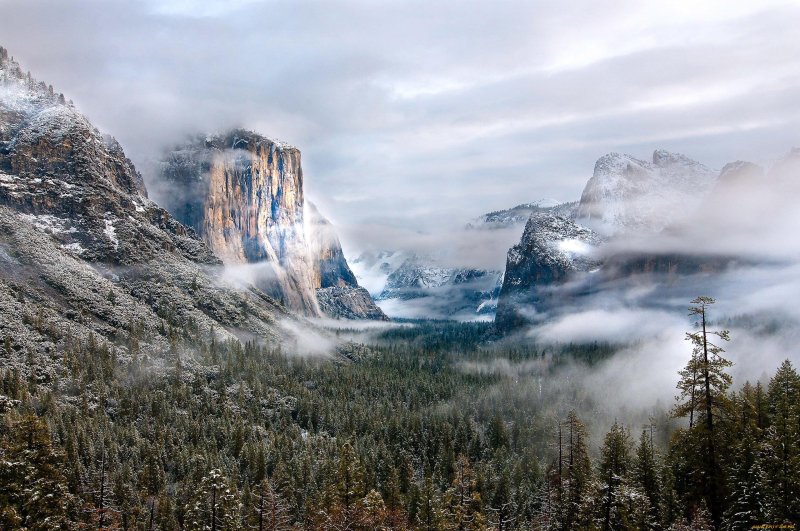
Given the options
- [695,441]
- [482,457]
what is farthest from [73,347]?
[695,441]

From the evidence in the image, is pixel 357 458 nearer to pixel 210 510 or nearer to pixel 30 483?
pixel 210 510

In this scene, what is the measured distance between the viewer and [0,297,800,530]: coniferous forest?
146 feet

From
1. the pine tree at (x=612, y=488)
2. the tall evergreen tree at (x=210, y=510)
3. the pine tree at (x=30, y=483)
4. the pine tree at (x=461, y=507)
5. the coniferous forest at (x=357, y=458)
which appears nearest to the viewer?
the coniferous forest at (x=357, y=458)

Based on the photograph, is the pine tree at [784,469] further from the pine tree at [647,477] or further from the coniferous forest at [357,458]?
the pine tree at [647,477]

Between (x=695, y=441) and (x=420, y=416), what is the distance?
146380mm

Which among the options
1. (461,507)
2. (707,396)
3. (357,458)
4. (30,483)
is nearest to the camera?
(707,396)

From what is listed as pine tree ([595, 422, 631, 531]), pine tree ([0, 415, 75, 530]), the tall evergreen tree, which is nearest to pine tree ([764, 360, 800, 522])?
pine tree ([595, 422, 631, 531])

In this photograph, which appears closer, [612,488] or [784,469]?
[784,469]

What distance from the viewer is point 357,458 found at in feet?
256

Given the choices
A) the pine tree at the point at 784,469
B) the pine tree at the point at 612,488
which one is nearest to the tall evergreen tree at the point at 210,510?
the pine tree at the point at 612,488

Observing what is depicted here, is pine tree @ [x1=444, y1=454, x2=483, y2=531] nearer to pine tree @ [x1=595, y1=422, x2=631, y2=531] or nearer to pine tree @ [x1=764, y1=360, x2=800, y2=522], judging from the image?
pine tree @ [x1=595, y1=422, x2=631, y2=531]

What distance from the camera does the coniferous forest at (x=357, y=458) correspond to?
4441cm

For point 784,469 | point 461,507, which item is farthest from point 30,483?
point 784,469

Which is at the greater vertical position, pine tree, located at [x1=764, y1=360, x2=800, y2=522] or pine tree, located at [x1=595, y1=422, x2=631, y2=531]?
pine tree, located at [x1=764, y1=360, x2=800, y2=522]
